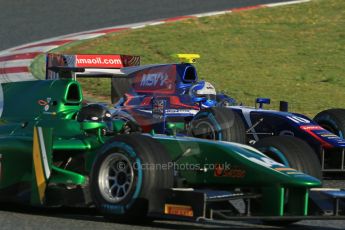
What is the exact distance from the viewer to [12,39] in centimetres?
2002

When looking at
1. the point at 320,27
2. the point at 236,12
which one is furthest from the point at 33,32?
the point at 320,27

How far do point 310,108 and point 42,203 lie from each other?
8969mm

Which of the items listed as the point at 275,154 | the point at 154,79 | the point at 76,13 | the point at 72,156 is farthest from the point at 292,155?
the point at 76,13

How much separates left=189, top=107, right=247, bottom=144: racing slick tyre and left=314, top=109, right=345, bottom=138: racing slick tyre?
7.05 ft

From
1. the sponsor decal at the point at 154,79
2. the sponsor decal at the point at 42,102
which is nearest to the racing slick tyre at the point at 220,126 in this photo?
the sponsor decal at the point at 42,102

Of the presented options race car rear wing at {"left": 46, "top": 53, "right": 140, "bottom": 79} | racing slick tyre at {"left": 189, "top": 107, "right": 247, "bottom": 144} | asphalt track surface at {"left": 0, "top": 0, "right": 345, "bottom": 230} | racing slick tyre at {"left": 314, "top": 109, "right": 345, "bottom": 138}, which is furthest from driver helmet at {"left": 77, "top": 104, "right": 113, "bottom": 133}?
asphalt track surface at {"left": 0, "top": 0, "right": 345, "bottom": 230}

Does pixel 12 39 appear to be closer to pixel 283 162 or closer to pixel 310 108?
pixel 310 108

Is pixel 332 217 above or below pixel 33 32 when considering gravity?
below

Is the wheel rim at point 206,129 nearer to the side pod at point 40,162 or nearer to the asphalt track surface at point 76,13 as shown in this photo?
the side pod at point 40,162

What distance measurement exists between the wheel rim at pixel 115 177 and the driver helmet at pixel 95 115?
1.22m

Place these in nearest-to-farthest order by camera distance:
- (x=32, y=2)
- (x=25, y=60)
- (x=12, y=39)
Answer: (x=25, y=60) → (x=12, y=39) → (x=32, y=2)

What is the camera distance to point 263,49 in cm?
1983

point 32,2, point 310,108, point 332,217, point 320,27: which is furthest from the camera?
point 32,2

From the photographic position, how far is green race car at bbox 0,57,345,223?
612 cm
